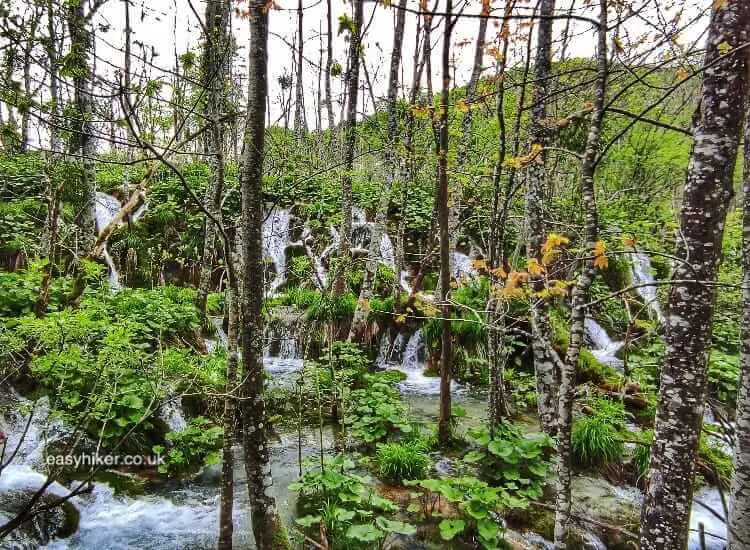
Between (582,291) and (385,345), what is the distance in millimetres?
6920

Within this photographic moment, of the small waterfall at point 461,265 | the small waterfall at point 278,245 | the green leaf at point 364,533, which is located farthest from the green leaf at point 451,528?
the small waterfall at point 278,245

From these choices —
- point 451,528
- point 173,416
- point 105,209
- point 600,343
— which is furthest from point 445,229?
point 105,209

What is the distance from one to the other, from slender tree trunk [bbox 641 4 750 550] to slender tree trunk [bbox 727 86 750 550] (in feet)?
0.69

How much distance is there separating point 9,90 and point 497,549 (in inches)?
225

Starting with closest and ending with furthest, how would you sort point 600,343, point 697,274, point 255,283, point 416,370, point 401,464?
point 697,274, point 255,283, point 401,464, point 416,370, point 600,343

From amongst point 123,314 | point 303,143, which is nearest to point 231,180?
point 303,143

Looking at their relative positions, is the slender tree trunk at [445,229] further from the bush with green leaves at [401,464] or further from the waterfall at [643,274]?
the waterfall at [643,274]

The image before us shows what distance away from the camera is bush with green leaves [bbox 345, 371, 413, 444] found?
5.77m

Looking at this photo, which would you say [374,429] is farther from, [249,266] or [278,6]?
[278,6]

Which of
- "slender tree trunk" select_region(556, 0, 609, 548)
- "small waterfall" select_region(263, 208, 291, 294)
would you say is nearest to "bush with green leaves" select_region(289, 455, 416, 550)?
"slender tree trunk" select_region(556, 0, 609, 548)

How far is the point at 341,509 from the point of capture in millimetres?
3918

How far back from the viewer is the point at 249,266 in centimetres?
305

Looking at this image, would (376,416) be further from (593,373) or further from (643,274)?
(643,274)

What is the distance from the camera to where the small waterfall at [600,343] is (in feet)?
32.0
